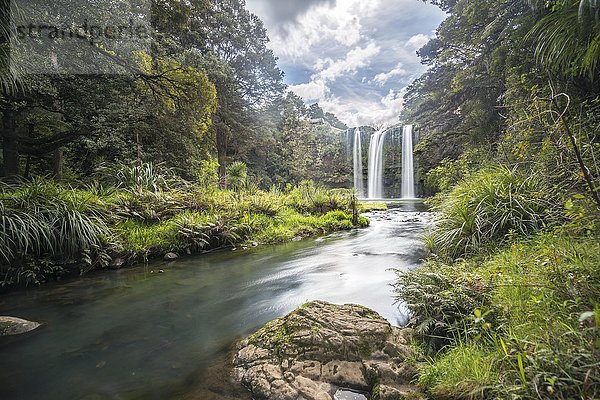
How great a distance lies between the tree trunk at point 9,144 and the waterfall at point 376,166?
985 inches

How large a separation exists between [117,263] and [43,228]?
1.36 meters

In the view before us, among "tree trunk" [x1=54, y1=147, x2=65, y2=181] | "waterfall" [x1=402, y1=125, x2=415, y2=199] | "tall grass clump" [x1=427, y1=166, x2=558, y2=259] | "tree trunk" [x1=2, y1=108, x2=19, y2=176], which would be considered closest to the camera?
"tall grass clump" [x1=427, y1=166, x2=558, y2=259]

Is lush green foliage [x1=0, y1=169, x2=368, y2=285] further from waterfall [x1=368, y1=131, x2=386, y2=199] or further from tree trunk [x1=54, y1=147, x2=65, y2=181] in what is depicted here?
waterfall [x1=368, y1=131, x2=386, y2=199]

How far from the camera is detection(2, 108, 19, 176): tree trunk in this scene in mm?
7422

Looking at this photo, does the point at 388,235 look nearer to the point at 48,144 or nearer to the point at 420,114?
the point at 48,144

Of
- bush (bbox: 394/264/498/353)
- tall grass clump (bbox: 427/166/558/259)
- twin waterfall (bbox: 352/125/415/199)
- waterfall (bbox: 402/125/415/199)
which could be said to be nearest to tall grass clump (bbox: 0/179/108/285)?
bush (bbox: 394/264/498/353)

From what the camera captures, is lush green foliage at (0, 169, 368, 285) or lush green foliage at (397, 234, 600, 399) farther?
lush green foliage at (0, 169, 368, 285)

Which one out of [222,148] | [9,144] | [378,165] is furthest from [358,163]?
[9,144]

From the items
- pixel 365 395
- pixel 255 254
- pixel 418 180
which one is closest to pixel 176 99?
pixel 255 254

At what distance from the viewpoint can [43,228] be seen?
478 centimetres

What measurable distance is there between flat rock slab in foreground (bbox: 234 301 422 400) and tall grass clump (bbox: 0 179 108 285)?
4236mm

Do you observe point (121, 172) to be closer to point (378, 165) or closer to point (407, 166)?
point (407, 166)

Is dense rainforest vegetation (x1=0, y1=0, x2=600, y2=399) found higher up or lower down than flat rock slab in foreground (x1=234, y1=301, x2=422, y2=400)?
higher up

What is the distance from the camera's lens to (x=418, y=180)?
2559 centimetres
